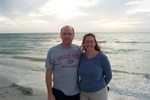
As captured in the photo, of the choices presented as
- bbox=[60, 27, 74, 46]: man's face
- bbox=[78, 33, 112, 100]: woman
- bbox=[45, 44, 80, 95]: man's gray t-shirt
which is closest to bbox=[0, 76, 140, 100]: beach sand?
bbox=[45, 44, 80, 95]: man's gray t-shirt

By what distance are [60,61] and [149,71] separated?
1088 centimetres

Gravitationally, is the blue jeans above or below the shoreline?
above

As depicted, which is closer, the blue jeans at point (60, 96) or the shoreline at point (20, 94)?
the blue jeans at point (60, 96)

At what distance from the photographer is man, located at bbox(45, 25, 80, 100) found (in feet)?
10.7

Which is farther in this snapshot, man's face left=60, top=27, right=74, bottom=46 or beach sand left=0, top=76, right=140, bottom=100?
beach sand left=0, top=76, right=140, bottom=100

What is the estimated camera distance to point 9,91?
23.1ft

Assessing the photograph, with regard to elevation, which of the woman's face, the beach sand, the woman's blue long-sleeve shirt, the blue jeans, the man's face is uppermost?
the man's face

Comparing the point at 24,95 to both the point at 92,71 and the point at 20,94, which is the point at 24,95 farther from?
the point at 92,71

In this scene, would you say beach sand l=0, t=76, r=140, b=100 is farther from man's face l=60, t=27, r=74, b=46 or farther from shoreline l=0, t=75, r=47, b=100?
man's face l=60, t=27, r=74, b=46

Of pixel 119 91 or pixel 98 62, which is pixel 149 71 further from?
pixel 98 62

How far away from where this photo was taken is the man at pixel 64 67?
3258mm

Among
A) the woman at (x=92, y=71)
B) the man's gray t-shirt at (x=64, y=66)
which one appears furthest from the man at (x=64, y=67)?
the woman at (x=92, y=71)

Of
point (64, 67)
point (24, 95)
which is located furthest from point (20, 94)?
point (64, 67)

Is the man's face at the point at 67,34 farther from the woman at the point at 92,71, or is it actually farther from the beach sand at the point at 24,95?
the beach sand at the point at 24,95
